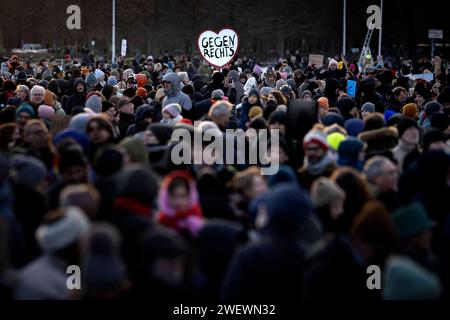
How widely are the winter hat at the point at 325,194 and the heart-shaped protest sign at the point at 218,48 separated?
10566mm

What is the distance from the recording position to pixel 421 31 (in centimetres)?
5559

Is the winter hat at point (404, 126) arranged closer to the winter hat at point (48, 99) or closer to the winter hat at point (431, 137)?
the winter hat at point (431, 137)

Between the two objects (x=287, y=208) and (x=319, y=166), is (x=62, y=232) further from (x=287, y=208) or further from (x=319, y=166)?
(x=319, y=166)

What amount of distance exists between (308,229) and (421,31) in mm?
51049

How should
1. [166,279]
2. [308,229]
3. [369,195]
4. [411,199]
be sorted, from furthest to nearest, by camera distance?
[411,199]
[369,195]
[308,229]
[166,279]

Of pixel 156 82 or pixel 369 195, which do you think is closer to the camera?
pixel 369 195

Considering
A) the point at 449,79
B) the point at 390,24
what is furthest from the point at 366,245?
the point at 390,24

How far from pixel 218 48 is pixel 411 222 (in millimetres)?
11698

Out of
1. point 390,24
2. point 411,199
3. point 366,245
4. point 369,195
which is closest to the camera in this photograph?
point 366,245

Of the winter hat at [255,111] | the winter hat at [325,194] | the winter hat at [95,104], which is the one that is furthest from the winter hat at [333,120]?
the winter hat at [325,194]

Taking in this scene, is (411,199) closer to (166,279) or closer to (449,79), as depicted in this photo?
(166,279)

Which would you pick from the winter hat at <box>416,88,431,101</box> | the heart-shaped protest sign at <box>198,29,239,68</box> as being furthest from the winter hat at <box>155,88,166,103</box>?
the winter hat at <box>416,88,431,101</box>
